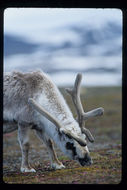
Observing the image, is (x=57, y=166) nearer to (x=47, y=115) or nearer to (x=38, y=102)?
(x=47, y=115)

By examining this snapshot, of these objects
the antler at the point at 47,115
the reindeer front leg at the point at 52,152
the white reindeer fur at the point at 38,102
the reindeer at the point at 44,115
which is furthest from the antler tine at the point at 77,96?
the reindeer front leg at the point at 52,152

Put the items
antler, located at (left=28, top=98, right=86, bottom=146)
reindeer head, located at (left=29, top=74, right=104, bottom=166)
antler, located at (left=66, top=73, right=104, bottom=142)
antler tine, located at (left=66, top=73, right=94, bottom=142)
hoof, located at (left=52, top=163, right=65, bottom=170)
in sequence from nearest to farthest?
1. reindeer head, located at (left=29, top=74, right=104, bottom=166)
2. antler, located at (left=28, top=98, right=86, bottom=146)
3. antler, located at (left=66, top=73, right=104, bottom=142)
4. antler tine, located at (left=66, top=73, right=94, bottom=142)
5. hoof, located at (left=52, top=163, right=65, bottom=170)

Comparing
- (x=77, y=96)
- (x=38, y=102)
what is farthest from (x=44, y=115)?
(x=77, y=96)

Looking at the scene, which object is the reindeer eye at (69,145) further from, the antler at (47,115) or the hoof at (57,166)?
the hoof at (57,166)

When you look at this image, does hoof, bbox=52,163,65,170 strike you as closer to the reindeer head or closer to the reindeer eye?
the reindeer head

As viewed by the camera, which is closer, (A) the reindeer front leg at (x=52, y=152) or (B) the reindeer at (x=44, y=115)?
(B) the reindeer at (x=44, y=115)

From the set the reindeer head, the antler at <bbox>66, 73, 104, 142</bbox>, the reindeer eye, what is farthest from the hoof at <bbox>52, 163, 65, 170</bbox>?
the antler at <bbox>66, 73, 104, 142</bbox>

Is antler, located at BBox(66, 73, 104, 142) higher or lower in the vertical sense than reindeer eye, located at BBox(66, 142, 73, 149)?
higher

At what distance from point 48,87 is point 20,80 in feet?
2.62

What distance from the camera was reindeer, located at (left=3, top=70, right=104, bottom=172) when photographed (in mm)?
7305

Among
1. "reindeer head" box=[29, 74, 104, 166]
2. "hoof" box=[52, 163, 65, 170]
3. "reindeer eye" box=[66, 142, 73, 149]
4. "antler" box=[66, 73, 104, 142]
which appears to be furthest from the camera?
"hoof" box=[52, 163, 65, 170]

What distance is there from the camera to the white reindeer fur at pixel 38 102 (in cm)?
757

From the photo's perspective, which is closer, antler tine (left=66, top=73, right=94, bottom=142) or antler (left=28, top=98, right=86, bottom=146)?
antler (left=28, top=98, right=86, bottom=146)
